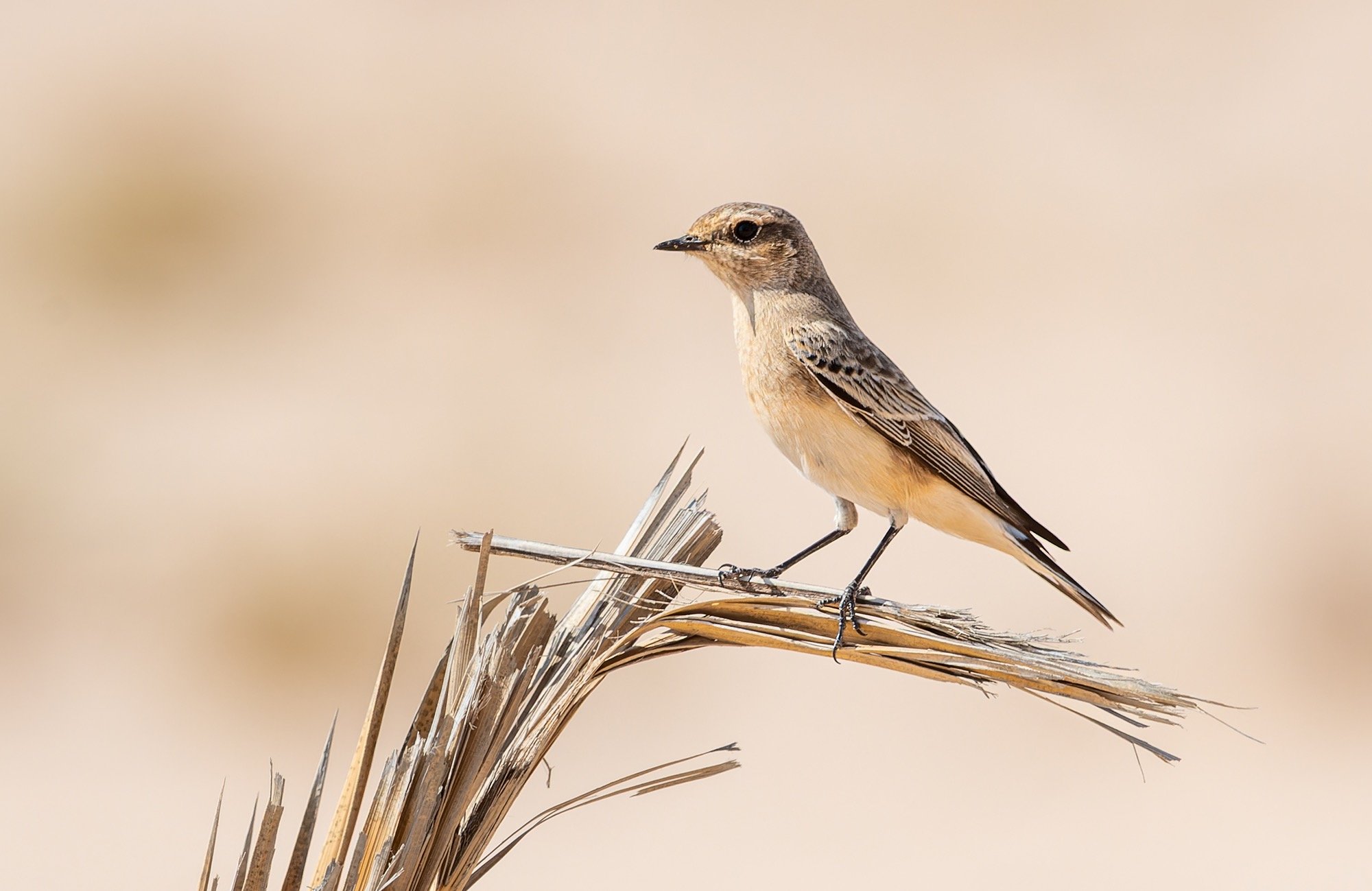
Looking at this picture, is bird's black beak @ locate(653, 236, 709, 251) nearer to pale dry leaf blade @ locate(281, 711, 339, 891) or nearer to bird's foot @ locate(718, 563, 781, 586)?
bird's foot @ locate(718, 563, 781, 586)

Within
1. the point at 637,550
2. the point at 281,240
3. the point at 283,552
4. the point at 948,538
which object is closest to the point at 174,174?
the point at 281,240

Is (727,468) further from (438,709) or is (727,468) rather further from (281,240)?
(438,709)

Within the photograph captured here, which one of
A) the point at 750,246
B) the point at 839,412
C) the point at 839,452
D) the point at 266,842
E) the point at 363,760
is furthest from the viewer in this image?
the point at 750,246

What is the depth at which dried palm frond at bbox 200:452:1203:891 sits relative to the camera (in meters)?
2.45

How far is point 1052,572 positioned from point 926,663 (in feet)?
5.77

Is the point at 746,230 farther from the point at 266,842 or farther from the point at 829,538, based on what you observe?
the point at 266,842

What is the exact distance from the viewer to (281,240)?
756 inches

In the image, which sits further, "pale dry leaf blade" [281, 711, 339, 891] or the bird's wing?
the bird's wing

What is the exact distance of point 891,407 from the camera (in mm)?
4535

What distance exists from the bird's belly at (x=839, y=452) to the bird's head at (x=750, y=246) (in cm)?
54

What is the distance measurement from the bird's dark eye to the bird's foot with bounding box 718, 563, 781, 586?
1.26 meters

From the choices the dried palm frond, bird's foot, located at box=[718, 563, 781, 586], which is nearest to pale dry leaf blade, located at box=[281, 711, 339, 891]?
the dried palm frond

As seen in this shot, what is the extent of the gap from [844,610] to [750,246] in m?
2.25

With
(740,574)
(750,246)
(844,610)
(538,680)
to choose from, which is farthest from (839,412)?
(538,680)
